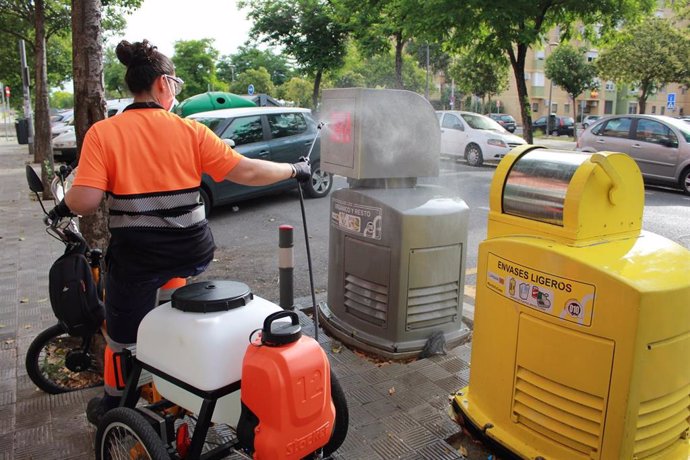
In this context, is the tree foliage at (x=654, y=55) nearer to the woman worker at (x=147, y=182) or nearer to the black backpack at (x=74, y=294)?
the woman worker at (x=147, y=182)

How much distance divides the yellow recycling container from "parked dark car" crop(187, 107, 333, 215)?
248 inches

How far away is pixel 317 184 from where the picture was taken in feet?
33.9

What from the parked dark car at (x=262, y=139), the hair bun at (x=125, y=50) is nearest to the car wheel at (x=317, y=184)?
the parked dark car at (x=262, y=139)

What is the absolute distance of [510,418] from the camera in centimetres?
265

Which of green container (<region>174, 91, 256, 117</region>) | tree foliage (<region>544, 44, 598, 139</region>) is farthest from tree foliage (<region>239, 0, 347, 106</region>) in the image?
tree foliage (<region>544, 44, 598, 139</region>)

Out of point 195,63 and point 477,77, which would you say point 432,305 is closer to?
point 477,77

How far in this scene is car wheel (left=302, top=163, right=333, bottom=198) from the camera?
10.2m

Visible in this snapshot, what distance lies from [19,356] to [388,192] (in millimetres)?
2868

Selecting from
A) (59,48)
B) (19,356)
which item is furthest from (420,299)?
(59,48)

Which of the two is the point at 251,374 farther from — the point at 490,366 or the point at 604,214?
the point at 604,214

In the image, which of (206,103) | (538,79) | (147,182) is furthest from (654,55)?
(147,182)

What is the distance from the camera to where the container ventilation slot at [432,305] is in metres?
3.83

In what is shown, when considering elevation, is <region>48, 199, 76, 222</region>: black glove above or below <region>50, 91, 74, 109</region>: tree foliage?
below

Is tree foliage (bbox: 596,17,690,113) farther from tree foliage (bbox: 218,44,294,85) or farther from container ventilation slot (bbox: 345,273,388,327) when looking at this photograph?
tree foliage (bbox: 218,44,294,85)
